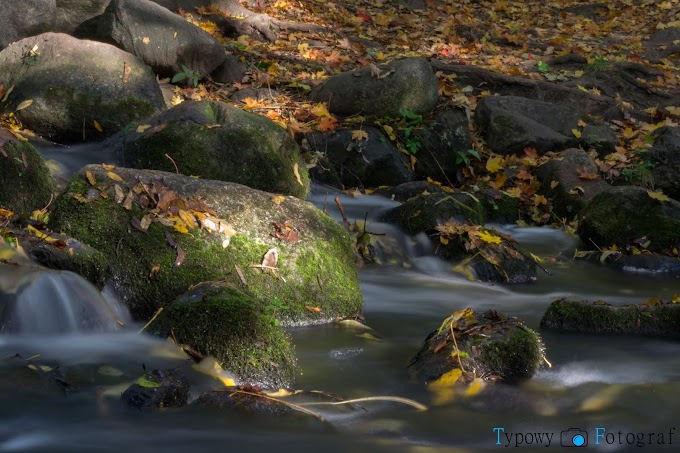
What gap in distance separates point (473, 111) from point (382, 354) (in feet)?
19.5

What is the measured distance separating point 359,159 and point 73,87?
2.87 meters

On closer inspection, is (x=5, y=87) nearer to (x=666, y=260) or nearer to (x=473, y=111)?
(x=473, y=111)

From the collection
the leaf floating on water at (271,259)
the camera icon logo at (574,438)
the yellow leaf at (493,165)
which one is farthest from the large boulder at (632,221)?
the camera icon logo at (574,438)

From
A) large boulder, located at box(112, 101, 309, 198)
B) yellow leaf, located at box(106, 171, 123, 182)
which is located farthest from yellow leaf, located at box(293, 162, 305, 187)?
yellow leaf, located at box(106, 171, 123, 182)

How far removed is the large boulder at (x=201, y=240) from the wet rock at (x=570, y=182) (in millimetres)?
4180

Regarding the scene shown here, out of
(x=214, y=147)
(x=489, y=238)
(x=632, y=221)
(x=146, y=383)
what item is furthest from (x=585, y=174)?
(x=146, y=383)

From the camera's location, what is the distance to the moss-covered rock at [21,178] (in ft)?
16.7

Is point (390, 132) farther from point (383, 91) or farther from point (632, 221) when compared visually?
point (632, 221)

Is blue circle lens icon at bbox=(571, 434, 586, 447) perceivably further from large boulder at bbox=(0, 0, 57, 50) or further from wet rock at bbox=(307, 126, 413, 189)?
large boulder at bbox=(0, 0, 57, 50)

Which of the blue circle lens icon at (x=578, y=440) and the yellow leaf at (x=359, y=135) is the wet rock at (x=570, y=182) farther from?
the blue circle lens icon at (x=578, y=440)

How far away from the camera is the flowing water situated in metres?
3.13

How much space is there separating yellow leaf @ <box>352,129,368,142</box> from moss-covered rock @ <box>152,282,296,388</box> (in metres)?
4.82

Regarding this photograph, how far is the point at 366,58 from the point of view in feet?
37.1

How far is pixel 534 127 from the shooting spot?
943cm
